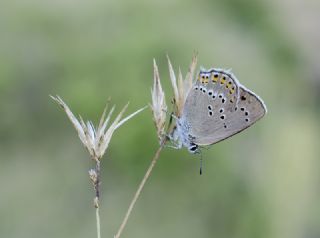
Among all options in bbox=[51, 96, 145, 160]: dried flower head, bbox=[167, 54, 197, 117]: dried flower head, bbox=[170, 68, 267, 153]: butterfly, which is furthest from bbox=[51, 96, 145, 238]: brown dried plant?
bbox=[170, 68, 267, 153]: butterfly

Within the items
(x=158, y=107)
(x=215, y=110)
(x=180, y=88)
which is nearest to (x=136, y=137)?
(x=215, y=110)

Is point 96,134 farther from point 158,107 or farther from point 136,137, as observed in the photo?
point 136,137

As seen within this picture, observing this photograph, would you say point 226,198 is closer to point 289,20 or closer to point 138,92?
point 138,92

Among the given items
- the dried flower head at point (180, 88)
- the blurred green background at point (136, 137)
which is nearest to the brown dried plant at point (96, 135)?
the dried flower head at point (180, 88)

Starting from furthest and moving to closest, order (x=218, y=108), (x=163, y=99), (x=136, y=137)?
(x=136, y=137), (x=218, y=108), (x=163, y=99)

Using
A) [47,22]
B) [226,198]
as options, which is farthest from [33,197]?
[47,22]

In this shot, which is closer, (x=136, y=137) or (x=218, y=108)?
(x=218, y=108)
